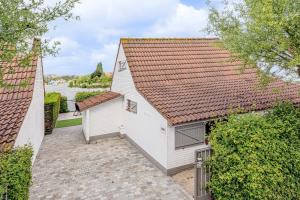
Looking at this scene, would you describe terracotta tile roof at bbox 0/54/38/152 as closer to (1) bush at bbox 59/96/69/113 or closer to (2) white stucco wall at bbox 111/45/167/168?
(2) white stucco wall at bbox 111/45/167/168

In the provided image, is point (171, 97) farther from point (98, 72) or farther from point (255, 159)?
point (98, 72)

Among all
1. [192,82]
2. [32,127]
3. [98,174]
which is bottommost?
[98,174]

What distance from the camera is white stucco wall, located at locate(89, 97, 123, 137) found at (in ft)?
59.9

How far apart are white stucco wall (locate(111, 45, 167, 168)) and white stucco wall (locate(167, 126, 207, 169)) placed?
9.7 inches

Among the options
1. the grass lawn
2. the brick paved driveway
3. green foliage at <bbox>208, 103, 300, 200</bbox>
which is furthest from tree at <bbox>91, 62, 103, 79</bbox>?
green foliage at <bbox>208, 103, 300, 200</bbox>

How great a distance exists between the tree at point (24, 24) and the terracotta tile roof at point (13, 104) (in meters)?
0.52

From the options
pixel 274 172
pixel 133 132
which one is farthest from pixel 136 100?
pixel 274 172

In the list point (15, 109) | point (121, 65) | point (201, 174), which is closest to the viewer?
point (201, 174)

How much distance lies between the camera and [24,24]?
24.3ft

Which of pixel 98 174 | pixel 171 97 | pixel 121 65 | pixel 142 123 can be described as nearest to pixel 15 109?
pixel 98 174

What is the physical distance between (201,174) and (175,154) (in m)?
2.95

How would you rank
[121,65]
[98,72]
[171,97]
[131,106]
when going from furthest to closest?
[98,72], [121,65], [131,106], [171,97]

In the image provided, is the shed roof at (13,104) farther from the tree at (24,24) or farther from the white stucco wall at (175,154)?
the white stucco wall at (175,154)

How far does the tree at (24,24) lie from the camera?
7.11 metres
